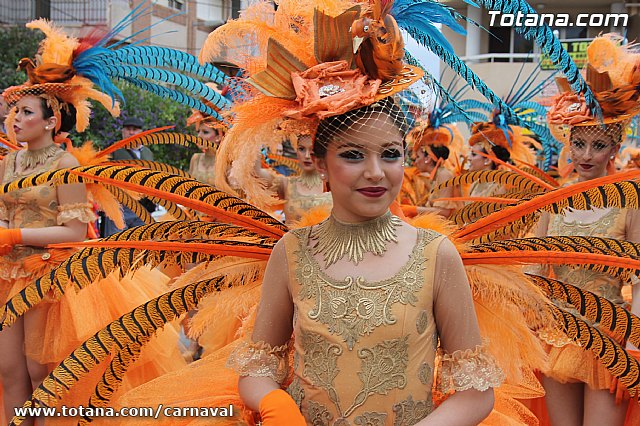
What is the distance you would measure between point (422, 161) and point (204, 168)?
2463mm

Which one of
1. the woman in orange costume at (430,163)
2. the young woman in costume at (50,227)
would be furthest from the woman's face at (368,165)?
the woman in orange costume at (430,163)

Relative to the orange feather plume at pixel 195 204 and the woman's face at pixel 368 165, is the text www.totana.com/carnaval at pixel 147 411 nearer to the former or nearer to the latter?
the orange feather plume at pixel 195 204

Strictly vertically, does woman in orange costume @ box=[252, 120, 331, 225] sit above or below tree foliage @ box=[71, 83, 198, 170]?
above

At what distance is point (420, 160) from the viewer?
30.2 feet

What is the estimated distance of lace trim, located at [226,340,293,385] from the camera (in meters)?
2.45

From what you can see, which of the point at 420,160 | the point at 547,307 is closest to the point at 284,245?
the point at 547,307

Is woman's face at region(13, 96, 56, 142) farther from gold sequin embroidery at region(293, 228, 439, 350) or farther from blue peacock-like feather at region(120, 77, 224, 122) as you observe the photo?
gold sequin embroidery at region(293, 228, 439, 350)

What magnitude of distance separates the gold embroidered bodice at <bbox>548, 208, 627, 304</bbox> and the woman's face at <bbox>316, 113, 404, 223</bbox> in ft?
6.25

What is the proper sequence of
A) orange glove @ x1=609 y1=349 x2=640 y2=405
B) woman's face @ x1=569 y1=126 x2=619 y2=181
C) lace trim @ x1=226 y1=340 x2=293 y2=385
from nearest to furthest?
lace trim @ x1=226 y1=340 x2=293 y2=385 → orange glove @ x1=609 y1=349 x2=640 y2=405 → woman's face @ x1=569 y1=126 x2=619 y2=181

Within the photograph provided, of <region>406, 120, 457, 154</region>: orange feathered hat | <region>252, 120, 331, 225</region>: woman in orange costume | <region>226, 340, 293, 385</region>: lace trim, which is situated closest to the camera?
<region>226, 340, 293, 385</region>: lace trim

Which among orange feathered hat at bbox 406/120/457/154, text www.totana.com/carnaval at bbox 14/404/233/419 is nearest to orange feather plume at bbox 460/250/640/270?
text www.totana.com/carnaval at bbox 14/404/233/419

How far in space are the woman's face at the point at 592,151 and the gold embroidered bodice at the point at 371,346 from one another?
2180 mm

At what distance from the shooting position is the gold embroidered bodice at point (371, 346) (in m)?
2.26

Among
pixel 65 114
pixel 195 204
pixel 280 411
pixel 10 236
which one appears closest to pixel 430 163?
pixel 65 114
